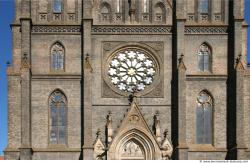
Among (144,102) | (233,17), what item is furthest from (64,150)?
(233,17)

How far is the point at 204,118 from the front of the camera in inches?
1394

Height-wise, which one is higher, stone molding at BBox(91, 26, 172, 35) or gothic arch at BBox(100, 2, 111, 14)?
gothic arch at BBox(100, 2, 111, 14)

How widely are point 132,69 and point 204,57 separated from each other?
206 inches

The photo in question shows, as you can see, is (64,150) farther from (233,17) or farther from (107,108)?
(233,17)

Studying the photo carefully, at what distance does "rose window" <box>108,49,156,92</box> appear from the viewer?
1415 inches

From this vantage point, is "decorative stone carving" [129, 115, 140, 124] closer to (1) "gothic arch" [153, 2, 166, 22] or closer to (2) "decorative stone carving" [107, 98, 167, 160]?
(2) "decorative stone carving" [107, 98, 167, 160]

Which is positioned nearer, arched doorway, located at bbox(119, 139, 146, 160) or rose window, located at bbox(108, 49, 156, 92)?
arched doorway, located at bbox(119, 139, 146, 160)

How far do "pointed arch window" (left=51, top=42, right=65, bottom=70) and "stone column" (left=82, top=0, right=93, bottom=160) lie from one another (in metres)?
1.82

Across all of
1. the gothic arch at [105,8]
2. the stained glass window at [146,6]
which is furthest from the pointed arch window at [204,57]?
the gothic arch at [105,8]

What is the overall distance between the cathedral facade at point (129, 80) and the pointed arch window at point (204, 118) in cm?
7

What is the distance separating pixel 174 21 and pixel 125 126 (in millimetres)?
8225

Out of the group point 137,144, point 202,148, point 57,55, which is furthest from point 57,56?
point 202,148

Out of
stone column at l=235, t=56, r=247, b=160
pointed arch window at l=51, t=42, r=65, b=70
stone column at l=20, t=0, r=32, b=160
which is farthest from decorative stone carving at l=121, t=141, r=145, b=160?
pointed arch window at l=51, t=42, r=65, b=70

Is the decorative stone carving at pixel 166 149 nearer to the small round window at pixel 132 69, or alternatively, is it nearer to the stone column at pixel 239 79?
the small round window at pixel 132 69
